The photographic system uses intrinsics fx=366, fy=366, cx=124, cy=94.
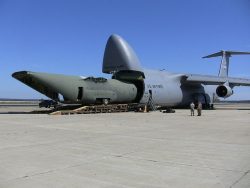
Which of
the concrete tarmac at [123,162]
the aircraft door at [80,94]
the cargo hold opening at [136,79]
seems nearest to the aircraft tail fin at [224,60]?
the cargo hold opening at [136,79]

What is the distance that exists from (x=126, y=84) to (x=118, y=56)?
693cm

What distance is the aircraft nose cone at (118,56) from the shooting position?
130 feet

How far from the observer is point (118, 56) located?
134 ft

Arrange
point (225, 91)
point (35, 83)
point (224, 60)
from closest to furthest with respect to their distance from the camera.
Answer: point (35, 83) → point (225, 91) → point (224, 60)

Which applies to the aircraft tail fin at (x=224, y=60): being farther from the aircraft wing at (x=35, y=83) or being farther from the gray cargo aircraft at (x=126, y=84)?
the aircraft wing at (x=35, y=83)

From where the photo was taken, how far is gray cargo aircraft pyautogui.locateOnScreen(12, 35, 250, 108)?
28844mm

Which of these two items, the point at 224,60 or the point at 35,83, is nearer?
the point at 35,83

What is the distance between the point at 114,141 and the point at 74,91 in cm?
1889

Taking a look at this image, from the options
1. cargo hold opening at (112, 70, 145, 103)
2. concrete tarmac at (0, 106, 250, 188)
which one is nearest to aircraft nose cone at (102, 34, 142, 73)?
cargo hold opening at (112, 70, 145, 103)

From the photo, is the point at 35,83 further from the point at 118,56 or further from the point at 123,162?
the point at 123,162

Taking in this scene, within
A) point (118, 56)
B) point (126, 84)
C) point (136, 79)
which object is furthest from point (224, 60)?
point (126, 84)

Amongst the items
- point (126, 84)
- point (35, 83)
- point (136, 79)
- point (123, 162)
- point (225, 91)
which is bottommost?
point (123, 162)

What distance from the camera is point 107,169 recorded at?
6.95 meters

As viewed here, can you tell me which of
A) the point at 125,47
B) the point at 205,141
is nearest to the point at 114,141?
the point at 205,141
